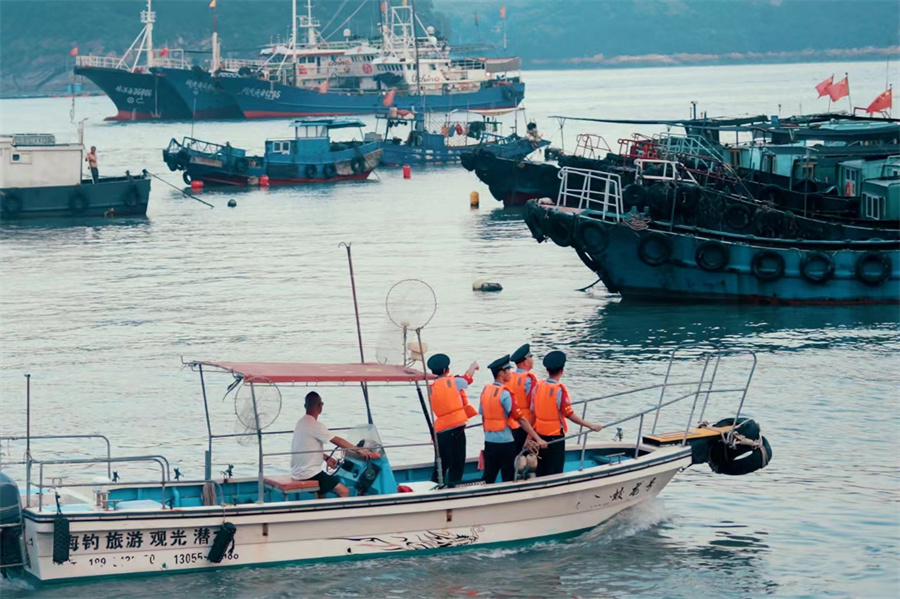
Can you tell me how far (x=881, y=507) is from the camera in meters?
17.5

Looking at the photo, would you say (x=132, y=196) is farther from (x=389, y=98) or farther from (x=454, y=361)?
(x=389, y=98)

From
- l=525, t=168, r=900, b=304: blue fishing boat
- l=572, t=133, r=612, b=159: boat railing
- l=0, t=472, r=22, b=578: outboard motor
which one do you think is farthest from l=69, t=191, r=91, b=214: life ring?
l=0, t=472, r=22, b=578: outboard motor

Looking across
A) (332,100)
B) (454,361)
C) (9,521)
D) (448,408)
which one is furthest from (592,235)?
(332,100)

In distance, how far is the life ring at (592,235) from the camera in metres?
31.4

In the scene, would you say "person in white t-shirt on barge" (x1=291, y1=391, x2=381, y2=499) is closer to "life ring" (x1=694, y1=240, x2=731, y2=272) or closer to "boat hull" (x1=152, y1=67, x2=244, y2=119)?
"life ring" (x1=694, y1=240, x2=731, y2=272)

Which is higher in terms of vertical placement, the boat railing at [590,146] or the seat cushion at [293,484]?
the boat railing at [590,146]

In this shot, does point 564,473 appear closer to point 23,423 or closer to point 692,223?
point 23,423

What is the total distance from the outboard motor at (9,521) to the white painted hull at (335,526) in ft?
0.39

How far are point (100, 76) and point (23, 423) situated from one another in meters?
105

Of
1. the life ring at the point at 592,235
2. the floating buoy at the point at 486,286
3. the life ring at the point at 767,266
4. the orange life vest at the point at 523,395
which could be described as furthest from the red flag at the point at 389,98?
the orange life vest at the point at 523,395

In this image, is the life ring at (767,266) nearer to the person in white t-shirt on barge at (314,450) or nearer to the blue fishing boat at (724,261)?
the blue fishing boat at (724,261)

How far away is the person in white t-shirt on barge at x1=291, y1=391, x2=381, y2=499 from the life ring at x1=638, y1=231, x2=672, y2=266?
1697 cm

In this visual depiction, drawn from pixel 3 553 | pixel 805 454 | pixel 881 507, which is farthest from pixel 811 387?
pixel 3 553

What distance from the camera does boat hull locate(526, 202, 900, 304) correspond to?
3077 centimetres
